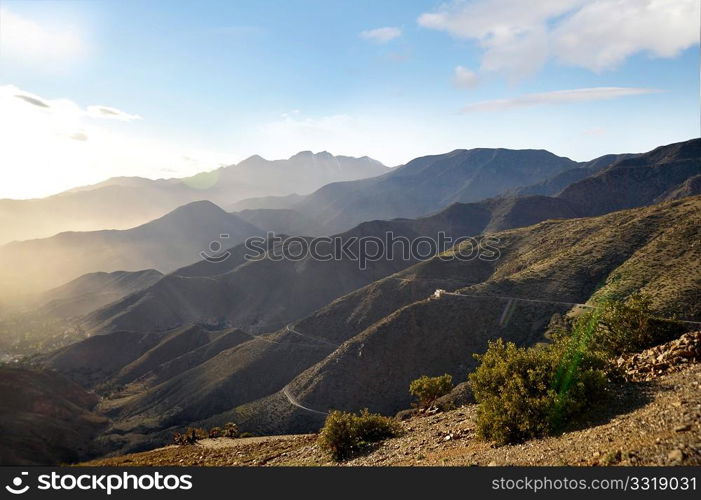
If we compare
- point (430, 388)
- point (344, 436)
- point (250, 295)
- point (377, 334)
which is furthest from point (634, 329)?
point (250, 295)

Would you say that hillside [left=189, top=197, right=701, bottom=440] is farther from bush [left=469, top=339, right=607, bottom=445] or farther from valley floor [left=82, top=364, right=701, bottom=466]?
bush [left=469, top=339, right=607, bottom=445]

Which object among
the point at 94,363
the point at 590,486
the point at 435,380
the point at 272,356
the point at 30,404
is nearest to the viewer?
the point at 590,486

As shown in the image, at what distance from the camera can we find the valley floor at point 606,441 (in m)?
9.77

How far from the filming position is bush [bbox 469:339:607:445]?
1349 centimetres

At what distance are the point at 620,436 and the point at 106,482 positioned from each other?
516 inches

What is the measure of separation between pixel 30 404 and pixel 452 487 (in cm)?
8424

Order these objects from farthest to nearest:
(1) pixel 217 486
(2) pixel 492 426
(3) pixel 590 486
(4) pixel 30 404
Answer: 1. (4) pixel 30 404
2. (2) pixel 492 426
3. (1) pixel 217 486
4. (3) pixel 590 486

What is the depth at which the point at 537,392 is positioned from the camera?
47.5 feet

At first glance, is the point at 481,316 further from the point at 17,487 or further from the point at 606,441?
the point at 17,487

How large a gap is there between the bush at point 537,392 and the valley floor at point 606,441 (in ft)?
1.87

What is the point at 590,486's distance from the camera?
907cm

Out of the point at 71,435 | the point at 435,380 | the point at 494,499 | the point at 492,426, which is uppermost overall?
the point at 494,499

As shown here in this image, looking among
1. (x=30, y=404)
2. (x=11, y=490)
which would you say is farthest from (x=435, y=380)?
(x=30, y=404)

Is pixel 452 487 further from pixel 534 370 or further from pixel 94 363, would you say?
pixel 94 363
